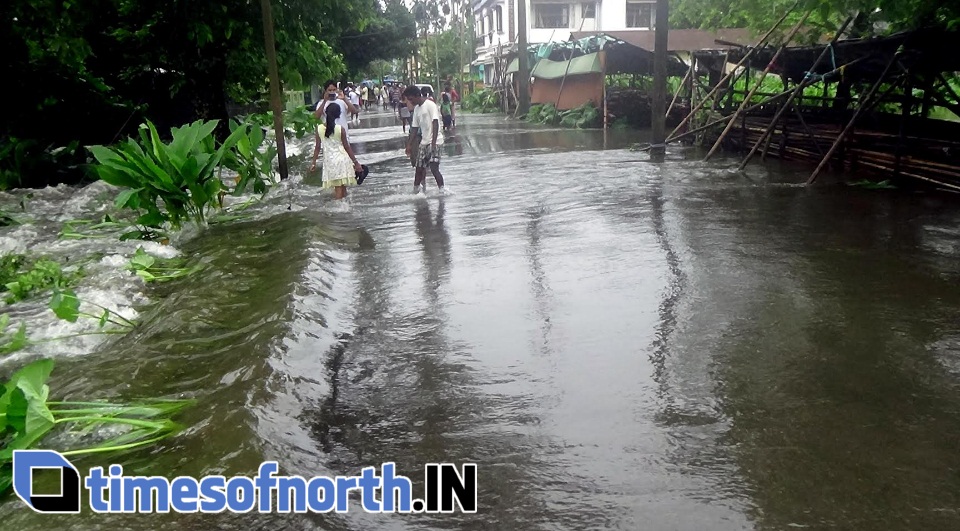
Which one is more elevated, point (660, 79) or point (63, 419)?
point (660, 79)

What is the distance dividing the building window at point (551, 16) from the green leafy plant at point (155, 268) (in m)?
43.7

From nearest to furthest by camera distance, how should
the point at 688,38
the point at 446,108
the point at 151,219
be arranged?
the point at 151,219
the point at 446,108
the point at 688,38

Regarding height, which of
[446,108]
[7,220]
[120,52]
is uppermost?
[120,52]

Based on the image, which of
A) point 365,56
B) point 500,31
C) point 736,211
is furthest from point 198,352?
point 500,31

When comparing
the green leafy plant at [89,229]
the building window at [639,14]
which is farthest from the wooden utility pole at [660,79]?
the building window at [639,14]

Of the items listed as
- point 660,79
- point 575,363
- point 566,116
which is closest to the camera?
point 575,363

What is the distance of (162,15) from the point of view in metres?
14.1

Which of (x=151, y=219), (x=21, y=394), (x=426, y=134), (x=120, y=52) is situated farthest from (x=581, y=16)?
(x=21, y=394)

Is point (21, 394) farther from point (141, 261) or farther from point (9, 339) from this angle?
point (141, 261)

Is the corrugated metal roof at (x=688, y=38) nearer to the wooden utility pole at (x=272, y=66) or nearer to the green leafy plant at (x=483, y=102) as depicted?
the green leafy plant at (x=483, y=102)

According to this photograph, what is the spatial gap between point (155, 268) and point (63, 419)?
4388 mm

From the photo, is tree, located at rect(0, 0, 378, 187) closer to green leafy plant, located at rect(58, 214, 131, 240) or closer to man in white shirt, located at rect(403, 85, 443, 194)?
green leafy plant, located at rect(58, 214, 131, 240)

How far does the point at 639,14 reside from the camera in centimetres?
5000

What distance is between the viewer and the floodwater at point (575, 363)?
11.4 feet
